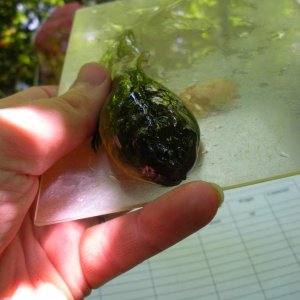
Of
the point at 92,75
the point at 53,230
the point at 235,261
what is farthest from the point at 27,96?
the point at 235,261

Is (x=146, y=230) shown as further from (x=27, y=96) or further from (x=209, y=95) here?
(x=27, y=96)

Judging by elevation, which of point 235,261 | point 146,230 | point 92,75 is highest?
point 92,75

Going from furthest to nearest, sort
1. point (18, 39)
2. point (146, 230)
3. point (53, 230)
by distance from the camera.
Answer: point (18, 39) < point (53, 230) < point (146, 230)

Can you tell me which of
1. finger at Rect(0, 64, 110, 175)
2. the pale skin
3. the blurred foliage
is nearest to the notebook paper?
the pale skin

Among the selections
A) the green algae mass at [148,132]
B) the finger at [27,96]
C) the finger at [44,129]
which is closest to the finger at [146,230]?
the green algae mass at [148,132]

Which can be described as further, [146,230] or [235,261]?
[235,261]

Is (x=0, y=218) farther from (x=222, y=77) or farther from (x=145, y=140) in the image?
(x=222, y=77)

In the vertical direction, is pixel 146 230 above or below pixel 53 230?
above
